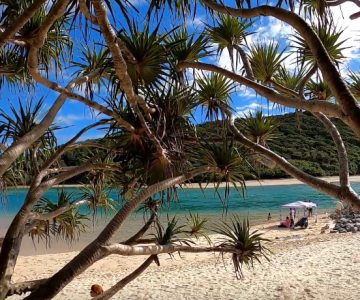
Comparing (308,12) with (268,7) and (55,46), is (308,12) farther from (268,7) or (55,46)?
(55,46)

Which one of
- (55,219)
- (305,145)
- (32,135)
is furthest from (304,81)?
(305,145)

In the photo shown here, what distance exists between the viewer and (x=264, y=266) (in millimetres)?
11078

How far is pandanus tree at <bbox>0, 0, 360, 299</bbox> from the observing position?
8.54ft

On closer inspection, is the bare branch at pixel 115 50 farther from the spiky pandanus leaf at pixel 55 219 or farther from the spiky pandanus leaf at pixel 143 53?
the spiky pandanus leaf at pixel 55 219

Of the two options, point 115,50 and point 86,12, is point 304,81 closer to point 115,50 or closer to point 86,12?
point 115,50

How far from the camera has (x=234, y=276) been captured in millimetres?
10094

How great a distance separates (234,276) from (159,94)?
756cm

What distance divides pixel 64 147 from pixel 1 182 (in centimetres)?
119

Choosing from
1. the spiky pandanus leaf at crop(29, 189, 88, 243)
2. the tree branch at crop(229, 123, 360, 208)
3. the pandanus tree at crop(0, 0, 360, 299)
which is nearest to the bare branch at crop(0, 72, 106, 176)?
the pandanus tree at crop(0, 0, 360, 299)

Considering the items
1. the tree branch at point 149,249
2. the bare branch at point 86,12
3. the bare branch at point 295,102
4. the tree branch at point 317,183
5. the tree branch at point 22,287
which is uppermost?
the bare branch at point 86,12

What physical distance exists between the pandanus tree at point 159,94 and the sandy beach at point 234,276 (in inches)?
194

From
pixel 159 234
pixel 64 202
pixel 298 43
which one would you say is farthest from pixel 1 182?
pixel 298 43

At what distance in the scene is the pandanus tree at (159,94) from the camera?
260 centimetres

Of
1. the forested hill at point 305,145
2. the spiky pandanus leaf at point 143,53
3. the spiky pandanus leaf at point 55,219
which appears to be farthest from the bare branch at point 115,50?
the spiky pandanus leaf at point 55,219
